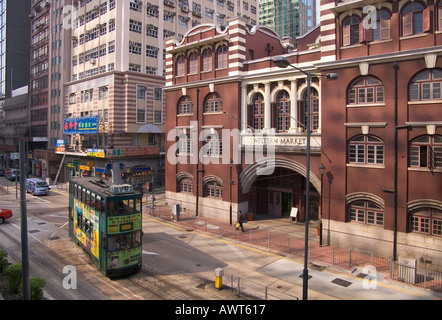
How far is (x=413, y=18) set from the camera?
19219 millimetres

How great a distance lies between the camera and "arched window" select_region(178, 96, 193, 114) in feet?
105

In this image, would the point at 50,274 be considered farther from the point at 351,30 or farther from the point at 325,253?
the point at 351,30

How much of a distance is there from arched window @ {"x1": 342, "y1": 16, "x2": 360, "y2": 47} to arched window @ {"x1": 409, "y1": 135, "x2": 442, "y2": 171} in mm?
7309

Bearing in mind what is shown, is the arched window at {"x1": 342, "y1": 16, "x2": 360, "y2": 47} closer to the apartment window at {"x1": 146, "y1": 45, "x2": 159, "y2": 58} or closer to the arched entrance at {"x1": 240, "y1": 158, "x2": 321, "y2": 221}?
the arched entrance at {"x1": 240, "y1": 158, "x2": 321, "y2": 221}

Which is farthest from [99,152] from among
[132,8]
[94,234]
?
[94,234]

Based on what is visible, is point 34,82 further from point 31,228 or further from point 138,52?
point 31,228

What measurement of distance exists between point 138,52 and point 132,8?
223 inches

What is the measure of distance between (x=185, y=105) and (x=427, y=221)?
22.3m

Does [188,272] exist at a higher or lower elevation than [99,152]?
lower

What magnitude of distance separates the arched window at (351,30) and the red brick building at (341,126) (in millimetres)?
60

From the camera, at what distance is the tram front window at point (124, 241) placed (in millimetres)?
15613

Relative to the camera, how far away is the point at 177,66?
33281 millimetres

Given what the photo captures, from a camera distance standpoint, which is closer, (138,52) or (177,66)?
(177,66)

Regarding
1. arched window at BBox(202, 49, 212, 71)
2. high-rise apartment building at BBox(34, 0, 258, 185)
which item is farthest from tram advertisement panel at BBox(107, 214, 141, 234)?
high-rise apartment building at BBox(34, 0, 258, 185)
